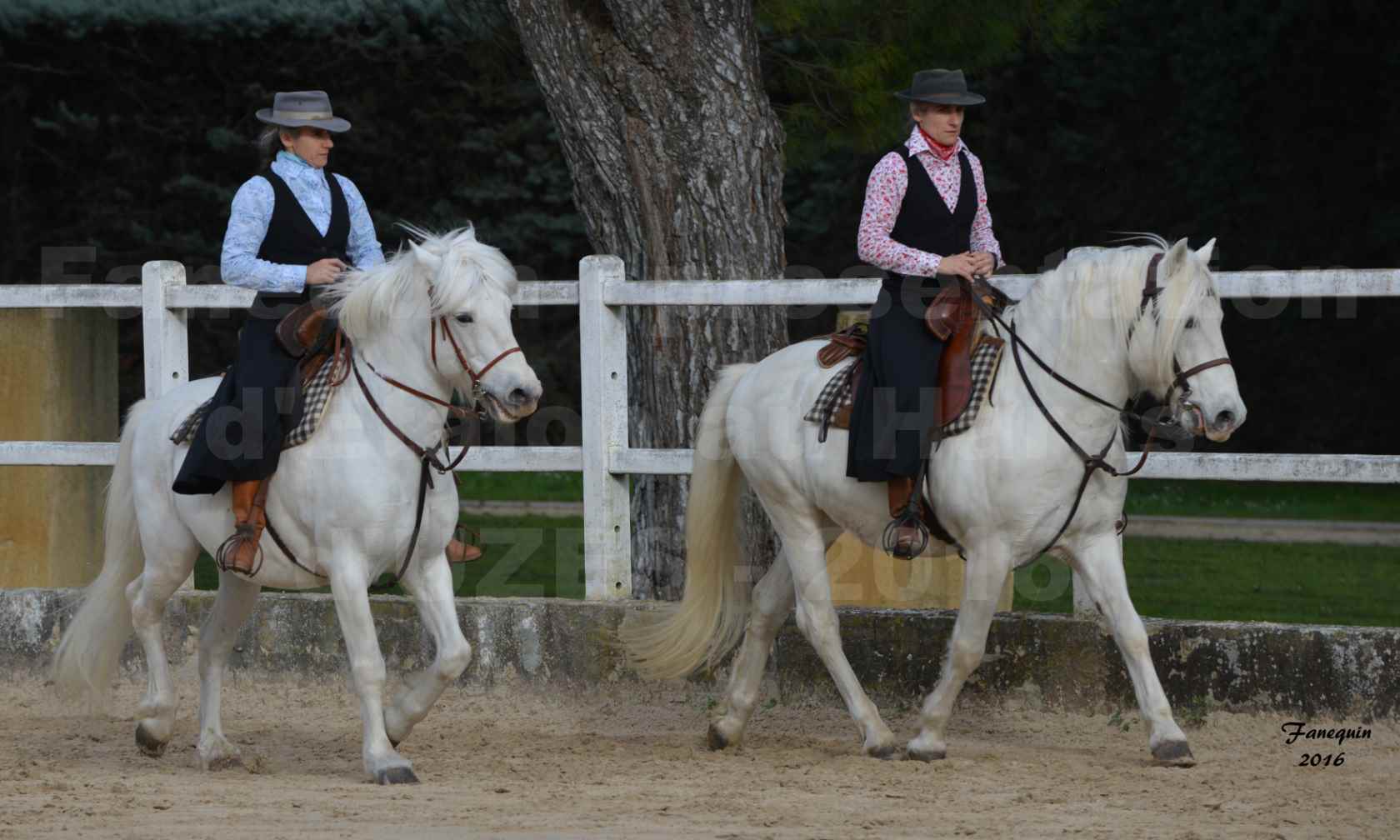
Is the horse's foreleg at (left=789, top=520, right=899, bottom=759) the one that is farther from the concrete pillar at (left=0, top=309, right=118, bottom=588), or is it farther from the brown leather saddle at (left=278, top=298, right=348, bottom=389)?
the concrete pillar at (left=0, top=309, right=118, bottom=588)

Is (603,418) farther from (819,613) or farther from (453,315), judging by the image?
(453,315)

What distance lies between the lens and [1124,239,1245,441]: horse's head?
20.2ft

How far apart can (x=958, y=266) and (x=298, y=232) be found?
7.68 feet

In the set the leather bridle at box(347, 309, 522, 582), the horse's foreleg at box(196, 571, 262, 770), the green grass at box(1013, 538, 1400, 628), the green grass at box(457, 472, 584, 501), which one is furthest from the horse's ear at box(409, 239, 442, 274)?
the green grass at box(457, 472, 584, 501)

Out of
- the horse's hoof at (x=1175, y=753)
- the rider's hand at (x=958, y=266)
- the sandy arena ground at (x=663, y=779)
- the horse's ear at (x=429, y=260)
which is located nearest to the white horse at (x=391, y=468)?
the horse's ear at (x=429, y=260)

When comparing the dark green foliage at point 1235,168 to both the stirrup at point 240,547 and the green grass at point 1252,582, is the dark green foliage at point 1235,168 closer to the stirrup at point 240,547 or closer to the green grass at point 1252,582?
the green grass at point 1252,582

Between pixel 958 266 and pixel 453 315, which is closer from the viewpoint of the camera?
pixel 453 315

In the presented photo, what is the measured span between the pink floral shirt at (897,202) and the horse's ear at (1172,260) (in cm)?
72

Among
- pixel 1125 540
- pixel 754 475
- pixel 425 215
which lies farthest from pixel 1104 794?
pixel 425 215

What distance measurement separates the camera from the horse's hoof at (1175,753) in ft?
21.6

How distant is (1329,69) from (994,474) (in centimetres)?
1587

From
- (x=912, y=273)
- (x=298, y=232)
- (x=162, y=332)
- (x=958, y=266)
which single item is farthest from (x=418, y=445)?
(x=162, y=332)

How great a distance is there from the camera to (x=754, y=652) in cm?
727

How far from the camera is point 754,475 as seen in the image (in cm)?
730
